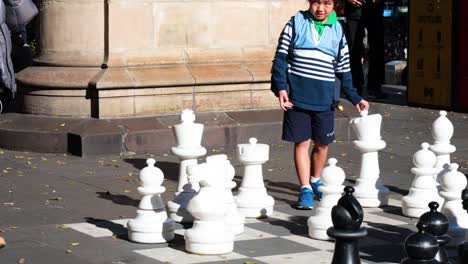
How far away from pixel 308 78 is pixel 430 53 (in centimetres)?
706

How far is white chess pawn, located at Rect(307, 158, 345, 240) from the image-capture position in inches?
313

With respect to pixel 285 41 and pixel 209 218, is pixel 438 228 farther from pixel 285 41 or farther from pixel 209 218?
pixel 285 41

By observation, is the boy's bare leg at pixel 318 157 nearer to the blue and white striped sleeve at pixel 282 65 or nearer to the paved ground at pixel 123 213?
the paved ground at pixel 123 213

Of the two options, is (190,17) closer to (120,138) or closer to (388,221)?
(120,138)

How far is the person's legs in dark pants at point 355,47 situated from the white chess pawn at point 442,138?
6.93 m

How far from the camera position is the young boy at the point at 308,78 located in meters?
9.12

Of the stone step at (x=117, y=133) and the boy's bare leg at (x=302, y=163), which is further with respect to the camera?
the stone step at (x=117, y=133)

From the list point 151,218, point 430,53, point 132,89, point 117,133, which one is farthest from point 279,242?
point 430,53

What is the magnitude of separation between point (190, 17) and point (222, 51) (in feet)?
1.79

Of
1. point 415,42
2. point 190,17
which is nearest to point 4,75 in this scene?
point 190,17

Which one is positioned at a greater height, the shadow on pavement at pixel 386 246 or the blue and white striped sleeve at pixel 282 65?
the blue and white striped sleeve at pixel 282 65

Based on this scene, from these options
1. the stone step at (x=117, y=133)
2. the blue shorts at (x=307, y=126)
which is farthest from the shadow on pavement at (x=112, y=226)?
the stone step at (x=117, y=133)

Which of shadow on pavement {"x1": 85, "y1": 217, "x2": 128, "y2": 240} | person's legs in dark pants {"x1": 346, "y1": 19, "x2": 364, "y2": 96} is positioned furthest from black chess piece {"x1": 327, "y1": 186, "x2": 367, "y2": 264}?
person's legs in dark pants {"x1": 346, "y1": 19, "x2": 364, "y2": 96}

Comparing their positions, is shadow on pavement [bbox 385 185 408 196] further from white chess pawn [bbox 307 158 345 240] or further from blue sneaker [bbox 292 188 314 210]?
white chess pawn [bbox 307 158 345 240]
